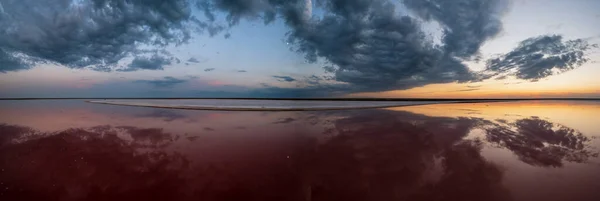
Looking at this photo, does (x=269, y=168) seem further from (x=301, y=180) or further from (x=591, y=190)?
(x=591, y=190)

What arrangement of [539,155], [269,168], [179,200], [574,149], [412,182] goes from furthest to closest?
[574,149], [539,155], [269,168], [412,182], [179,200]

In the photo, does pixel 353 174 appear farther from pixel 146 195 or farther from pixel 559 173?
pixel 559 173

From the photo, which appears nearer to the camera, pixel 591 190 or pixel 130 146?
pixel 591 190

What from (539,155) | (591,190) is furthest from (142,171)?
(539,155)

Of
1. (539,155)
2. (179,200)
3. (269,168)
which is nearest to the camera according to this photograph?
(179,200)

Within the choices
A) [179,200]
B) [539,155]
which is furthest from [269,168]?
[539,155]

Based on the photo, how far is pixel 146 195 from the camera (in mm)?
4293

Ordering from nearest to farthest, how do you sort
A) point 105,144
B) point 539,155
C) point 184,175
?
point 184,175 → point 539,155 → point 105,144

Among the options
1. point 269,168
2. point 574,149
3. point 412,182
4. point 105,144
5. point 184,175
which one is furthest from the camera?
point 105,144

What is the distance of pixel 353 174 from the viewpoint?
5281 millimetres

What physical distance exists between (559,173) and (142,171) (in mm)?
8366

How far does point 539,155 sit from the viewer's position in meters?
6.83

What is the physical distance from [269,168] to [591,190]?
5.69 metres

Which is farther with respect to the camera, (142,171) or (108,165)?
(108,165)
